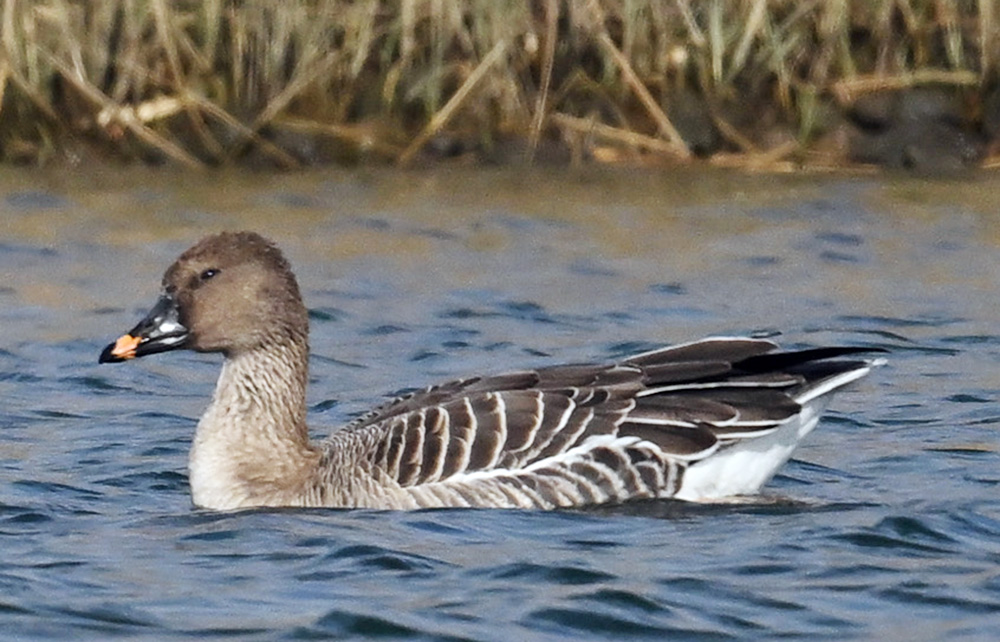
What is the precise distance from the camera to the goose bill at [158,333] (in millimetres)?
8312

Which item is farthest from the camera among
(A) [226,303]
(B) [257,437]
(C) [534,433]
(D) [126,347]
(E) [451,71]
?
(E) [451,71]

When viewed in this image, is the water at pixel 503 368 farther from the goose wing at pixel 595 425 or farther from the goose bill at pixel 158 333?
the goose bill at pixel 158 333

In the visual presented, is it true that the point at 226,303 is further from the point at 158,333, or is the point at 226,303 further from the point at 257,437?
the point at 257,437

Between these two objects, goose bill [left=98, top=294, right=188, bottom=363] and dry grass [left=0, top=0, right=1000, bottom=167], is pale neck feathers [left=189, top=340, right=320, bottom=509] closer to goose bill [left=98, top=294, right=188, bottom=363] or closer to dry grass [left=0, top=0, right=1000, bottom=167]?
goose bill [left=98, top=294, right=188, bottom=363]

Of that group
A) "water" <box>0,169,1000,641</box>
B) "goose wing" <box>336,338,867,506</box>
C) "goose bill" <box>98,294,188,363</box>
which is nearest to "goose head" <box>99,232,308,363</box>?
"goose bill" <box>98,294,188,363</box>

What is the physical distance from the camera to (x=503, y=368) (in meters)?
11.2

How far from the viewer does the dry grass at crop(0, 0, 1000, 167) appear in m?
15.7

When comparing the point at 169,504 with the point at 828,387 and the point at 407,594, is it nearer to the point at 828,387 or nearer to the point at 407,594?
the point at 407,594

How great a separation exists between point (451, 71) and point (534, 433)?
844 centimetres

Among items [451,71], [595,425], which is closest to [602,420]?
[595,425]

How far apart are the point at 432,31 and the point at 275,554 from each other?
29.6 ft

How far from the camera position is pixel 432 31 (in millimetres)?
15836

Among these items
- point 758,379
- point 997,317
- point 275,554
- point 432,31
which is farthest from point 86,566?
point 432,31

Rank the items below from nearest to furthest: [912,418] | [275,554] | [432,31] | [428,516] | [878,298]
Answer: [275,554] → [428,516] → [912,418] → [878,298] → [432,31]
